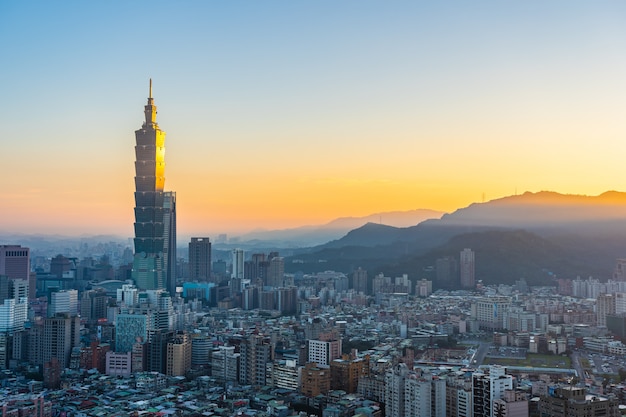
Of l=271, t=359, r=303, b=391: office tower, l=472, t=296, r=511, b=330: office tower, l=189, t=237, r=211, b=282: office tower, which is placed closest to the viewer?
l=271, t=359, r=303, b=391: office tower

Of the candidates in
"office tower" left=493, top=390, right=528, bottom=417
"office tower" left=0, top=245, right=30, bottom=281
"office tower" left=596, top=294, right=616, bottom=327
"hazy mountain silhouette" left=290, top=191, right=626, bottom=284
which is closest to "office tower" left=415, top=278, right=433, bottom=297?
"hazy mountain silhouette" left=290, top=191, right=626, bottom=284

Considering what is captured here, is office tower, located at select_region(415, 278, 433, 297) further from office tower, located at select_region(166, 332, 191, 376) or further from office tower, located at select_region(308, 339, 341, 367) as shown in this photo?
office tower, located at select_region(166, 332, 191, 376)

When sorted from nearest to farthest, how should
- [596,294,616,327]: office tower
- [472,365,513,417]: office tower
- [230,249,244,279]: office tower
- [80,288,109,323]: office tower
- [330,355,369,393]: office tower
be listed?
1. [472,365,513,417]: office tower
2. [330,355,369,393]: office tower
3. [596,294,616,327]: office tower
4. [80,288,109,323]: office tower
5. [230,249,244,279]: office tower

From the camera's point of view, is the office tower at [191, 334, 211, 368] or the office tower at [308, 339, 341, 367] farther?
the office tower at [191, 334, 211, 368]

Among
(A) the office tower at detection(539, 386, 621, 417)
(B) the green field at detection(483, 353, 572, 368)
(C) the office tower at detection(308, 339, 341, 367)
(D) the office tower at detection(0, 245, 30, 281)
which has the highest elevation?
(D) the office tower at detection(0, 245, 30, 281)

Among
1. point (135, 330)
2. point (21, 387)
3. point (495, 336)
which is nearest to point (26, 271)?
point (135, 330)

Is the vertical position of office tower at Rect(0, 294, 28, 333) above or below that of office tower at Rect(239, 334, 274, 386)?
above
